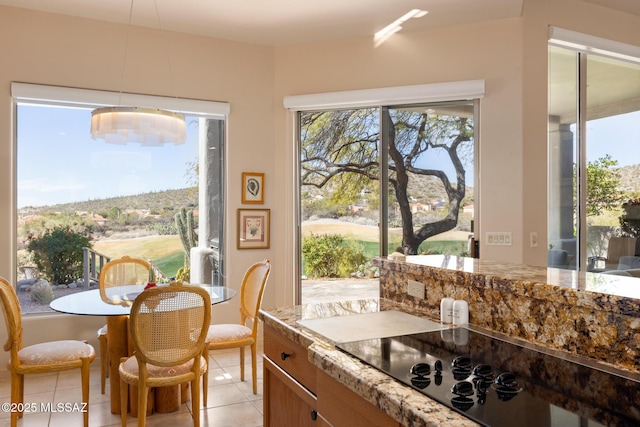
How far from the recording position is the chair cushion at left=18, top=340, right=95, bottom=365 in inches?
111

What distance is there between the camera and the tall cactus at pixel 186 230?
4480 mm

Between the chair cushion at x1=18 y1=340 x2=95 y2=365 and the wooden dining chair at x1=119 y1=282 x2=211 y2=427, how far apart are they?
41 centimetres

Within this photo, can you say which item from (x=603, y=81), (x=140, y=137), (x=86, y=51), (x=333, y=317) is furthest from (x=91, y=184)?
(x=603, y=81)

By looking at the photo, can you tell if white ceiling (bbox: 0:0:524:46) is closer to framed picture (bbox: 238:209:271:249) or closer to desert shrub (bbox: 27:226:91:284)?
framed picture (bbox: 238:209:271:249)

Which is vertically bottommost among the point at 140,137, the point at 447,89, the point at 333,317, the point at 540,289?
the point at 333,317

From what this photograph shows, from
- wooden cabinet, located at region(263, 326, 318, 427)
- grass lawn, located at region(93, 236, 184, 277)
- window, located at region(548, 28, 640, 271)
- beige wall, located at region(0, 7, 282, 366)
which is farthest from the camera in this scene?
grass lawn, located at region(93, 236, 184, 277)

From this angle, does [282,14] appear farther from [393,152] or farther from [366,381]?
[366,381]

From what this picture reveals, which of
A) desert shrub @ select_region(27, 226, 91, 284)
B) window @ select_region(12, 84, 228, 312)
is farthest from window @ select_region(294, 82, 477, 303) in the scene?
desert shrub @ select_region(27, 226, 91, 284)

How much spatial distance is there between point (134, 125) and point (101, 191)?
1496 mm

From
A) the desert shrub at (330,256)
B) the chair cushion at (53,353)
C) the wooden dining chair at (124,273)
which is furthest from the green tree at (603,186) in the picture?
the chair cushion at (53,353)

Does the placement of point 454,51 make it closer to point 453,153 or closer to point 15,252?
point 453,153

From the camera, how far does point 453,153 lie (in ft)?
13.7

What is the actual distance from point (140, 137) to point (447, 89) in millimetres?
2532

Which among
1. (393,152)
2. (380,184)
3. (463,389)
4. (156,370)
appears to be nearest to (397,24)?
(393,152)
